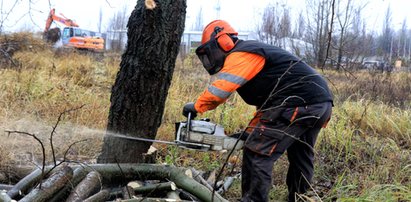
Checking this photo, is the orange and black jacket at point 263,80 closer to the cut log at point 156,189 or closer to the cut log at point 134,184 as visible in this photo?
the cut log at point 156,189

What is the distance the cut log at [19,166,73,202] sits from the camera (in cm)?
251

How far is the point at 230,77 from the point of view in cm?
304

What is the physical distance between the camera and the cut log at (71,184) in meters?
2.74

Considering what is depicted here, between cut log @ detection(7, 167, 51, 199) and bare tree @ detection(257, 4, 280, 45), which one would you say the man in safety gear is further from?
bare tree @ detection(257, 4, 280, 45)

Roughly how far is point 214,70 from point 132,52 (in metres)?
0.71

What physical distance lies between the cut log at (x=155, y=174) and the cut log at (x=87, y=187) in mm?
145

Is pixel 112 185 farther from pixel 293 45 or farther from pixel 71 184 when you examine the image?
pixel 293 45

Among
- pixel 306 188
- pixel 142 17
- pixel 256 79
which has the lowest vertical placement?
pixel 306 188

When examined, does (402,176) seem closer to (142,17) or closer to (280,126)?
(280,126)

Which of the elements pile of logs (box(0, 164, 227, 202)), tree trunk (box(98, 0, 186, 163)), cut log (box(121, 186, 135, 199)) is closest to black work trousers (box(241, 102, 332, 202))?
pile of logs (box(0, 164, 227, 202))

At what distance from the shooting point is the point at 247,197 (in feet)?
10.7

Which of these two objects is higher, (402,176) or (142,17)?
(142,17)

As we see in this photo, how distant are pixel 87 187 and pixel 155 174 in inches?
22.7

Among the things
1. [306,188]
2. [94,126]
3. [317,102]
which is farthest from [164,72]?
[94,126]
